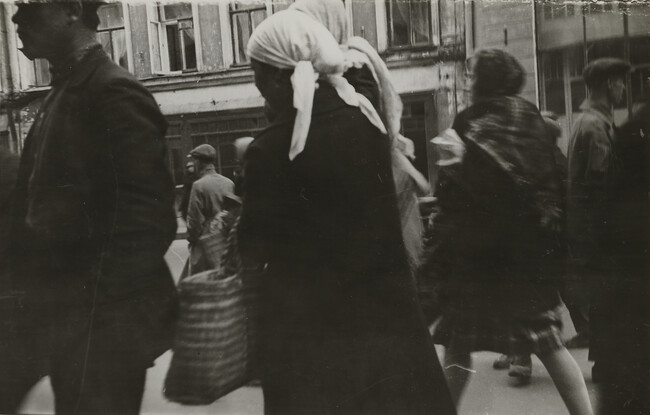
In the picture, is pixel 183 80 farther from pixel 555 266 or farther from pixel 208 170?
pixel 555 266

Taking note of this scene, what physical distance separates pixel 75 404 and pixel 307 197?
1.60 meters

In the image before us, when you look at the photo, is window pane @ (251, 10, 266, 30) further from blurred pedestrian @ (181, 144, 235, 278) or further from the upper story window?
the upper story window

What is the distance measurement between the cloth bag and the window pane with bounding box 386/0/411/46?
1162 millimetres

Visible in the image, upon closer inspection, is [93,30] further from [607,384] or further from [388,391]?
[607,384]

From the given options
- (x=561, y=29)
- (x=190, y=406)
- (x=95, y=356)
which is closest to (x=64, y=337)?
(x=95, y=356)

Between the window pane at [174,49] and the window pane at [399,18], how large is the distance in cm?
100

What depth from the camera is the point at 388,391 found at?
3223mm

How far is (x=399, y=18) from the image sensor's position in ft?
10.2

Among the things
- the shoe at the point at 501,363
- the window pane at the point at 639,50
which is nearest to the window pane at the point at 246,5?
the window pane at the point at 639,50

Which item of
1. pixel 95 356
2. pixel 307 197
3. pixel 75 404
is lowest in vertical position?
pixel 75 404

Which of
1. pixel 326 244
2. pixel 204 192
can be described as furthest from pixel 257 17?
pixel 326 244

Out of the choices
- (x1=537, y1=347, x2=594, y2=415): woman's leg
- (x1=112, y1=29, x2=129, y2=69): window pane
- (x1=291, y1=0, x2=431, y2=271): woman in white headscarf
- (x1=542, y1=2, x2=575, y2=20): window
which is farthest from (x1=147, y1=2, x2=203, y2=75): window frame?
(x1=537, y1=347, x2=594, y2=415): woman's leg

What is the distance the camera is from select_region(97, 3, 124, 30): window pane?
3.42m

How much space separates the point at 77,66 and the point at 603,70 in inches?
93.8
